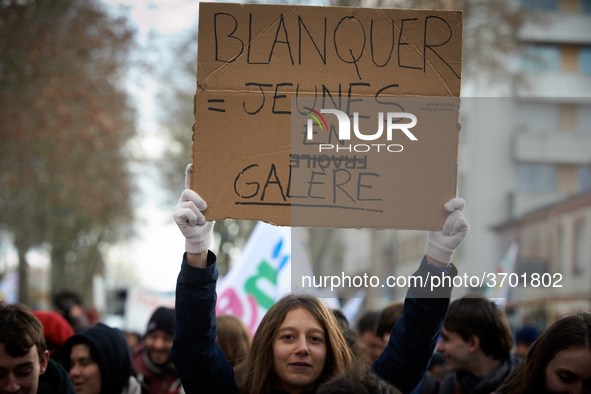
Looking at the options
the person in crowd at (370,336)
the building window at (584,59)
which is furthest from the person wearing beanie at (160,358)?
the building window at (584,59)

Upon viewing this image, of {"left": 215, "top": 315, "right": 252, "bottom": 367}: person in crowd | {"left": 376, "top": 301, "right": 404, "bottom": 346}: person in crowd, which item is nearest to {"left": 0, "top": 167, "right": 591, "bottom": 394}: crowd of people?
{"left": 215, "top": 315, "right": 252, "bottom": 367}: person in crowd

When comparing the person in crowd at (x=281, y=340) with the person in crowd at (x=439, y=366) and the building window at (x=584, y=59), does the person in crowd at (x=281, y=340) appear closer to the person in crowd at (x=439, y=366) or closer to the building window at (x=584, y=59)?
the person in crowd at (x=439, y=366)

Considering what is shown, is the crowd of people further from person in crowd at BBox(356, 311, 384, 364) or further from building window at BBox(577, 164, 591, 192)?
building window at BBox(577, 164, 591, 192)

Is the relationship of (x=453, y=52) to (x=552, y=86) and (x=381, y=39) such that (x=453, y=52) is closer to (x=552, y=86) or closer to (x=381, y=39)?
(x=381, y=39)

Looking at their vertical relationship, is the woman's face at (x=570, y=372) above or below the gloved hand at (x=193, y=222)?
below

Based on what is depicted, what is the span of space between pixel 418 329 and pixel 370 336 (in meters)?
2.69

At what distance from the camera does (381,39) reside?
296cm

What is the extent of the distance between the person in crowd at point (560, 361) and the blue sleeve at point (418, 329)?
1.35ft

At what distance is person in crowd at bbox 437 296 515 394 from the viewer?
13.2 feet

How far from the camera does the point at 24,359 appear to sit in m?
3.33

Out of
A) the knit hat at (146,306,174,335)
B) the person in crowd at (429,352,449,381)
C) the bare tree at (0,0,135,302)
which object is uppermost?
the bare tree at (0,0,135,302)

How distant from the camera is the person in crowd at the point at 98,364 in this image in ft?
13.5
